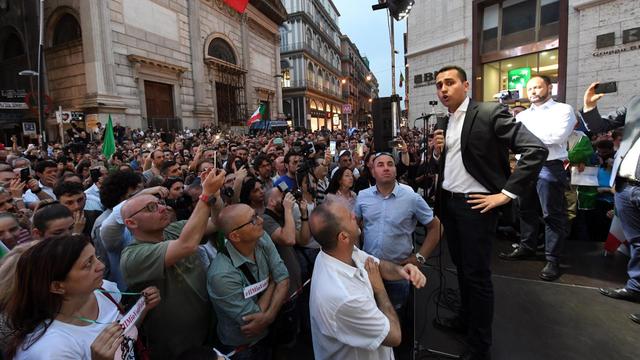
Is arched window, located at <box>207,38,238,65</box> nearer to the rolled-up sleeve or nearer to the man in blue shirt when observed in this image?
the man in blue shirt

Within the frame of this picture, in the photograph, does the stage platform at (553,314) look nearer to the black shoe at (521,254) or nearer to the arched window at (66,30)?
the black shoe at (521,254)

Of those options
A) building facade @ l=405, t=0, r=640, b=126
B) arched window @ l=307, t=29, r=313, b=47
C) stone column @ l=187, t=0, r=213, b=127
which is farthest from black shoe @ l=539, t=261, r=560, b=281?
arched window @ l=307, t=29, r=313, b=47

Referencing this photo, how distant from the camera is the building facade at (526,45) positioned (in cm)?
1079

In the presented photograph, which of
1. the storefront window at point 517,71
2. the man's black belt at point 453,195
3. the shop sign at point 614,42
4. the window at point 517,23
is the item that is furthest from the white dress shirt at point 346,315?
the window at point 517,23

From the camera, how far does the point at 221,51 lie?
23984mm

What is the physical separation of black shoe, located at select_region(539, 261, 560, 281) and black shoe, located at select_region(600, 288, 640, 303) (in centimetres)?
46

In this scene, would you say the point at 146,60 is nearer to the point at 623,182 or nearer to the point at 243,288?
the point at 243,288

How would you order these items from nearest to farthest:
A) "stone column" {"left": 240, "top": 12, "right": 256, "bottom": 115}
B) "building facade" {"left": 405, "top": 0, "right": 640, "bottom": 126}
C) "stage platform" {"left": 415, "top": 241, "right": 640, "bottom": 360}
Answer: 1. "stage platform" {"left": 415, "top": 241, "right": 640, "bottom": 360}
2. "building facade" {"left": 405, "top": 0, "right": 640, "bottom": 126}
3. "stone column" {"left": 240, "top": 12, "right": 256, "bottom": 115}

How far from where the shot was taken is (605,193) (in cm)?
484

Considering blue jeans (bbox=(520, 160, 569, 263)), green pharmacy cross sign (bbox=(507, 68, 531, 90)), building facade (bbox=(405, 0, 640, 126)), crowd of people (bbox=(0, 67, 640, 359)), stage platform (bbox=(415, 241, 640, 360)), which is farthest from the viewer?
green pharmacy cross sign (bbox=(507, 68, 531, 90))

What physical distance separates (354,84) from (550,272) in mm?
79603

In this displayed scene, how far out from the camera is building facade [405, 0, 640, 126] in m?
10.8

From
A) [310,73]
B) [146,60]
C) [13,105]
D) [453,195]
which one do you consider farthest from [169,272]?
[310,73]

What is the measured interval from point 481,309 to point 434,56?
1668cm
